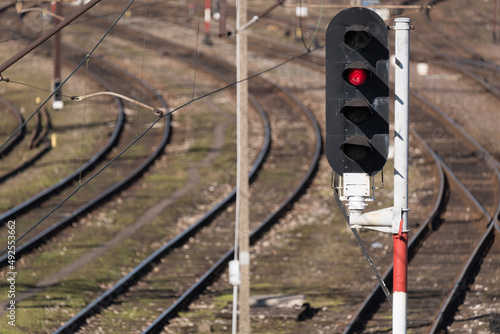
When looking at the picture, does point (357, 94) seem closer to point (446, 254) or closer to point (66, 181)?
point (446, 254)

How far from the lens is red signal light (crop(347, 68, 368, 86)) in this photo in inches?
263

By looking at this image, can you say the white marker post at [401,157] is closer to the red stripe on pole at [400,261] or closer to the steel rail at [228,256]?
the red stripe on pole at [400,261]

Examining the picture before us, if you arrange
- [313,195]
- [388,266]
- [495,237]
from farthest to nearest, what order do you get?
[313,195] < [495,237] < [388,266]

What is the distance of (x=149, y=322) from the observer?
14.7 metres

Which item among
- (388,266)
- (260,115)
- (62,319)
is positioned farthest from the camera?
(260,115)

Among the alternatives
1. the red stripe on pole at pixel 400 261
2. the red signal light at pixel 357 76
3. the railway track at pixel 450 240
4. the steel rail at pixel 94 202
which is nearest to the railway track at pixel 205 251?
the steel rail at pixel 94 202

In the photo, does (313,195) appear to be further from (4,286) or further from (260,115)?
(4,286)

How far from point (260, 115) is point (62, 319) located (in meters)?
13.5

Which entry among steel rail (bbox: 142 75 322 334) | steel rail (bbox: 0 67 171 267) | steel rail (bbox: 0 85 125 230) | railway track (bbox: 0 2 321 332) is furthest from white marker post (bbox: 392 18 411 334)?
steel rail (bbox: 0 85 125 230)

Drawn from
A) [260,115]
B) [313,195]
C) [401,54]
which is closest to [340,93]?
[401,54]

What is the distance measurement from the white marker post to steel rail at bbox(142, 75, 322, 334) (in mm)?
7414

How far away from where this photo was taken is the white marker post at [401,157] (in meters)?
7.06

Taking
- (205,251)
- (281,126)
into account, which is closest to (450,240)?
(205,251)

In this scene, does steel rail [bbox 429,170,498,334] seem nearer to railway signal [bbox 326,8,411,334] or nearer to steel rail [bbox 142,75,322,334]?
steel rail [bbox 142,75,322,334]
